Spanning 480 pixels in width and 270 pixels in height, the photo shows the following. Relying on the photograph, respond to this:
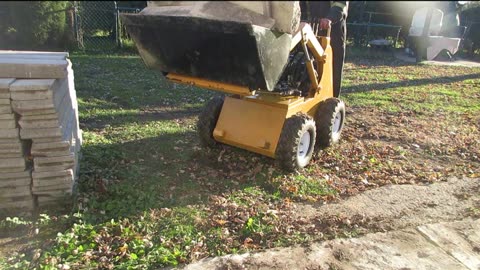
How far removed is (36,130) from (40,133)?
0.04 meters

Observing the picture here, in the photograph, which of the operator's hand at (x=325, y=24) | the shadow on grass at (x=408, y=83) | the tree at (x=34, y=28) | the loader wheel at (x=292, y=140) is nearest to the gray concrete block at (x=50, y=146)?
the loader wheel at (x=292, y=140)

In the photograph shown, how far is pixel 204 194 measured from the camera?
14.4 ft

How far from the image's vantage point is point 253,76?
3.69 metres

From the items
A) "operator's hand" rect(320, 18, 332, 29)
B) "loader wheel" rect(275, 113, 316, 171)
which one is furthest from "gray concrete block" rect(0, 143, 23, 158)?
"operator's hand" rect(320, 18, 332, 29)

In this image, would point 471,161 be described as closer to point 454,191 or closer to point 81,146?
point 454,191

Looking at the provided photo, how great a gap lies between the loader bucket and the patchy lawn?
122 centimetres

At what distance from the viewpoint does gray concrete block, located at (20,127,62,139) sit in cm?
363

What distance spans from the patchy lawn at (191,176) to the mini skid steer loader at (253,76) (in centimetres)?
35

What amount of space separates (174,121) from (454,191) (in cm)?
395

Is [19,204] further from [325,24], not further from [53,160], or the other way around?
[325,24]

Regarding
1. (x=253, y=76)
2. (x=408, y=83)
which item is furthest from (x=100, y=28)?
(x=253, y=76)

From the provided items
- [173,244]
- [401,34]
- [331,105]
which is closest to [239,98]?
[331,105]

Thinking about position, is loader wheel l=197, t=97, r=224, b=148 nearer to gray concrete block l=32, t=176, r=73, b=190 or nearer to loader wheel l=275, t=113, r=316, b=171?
loader wheel l=275, t=113, r=316, b=171

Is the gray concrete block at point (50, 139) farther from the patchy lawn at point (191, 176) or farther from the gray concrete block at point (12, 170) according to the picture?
the patchy lawn at point (191, 176)
